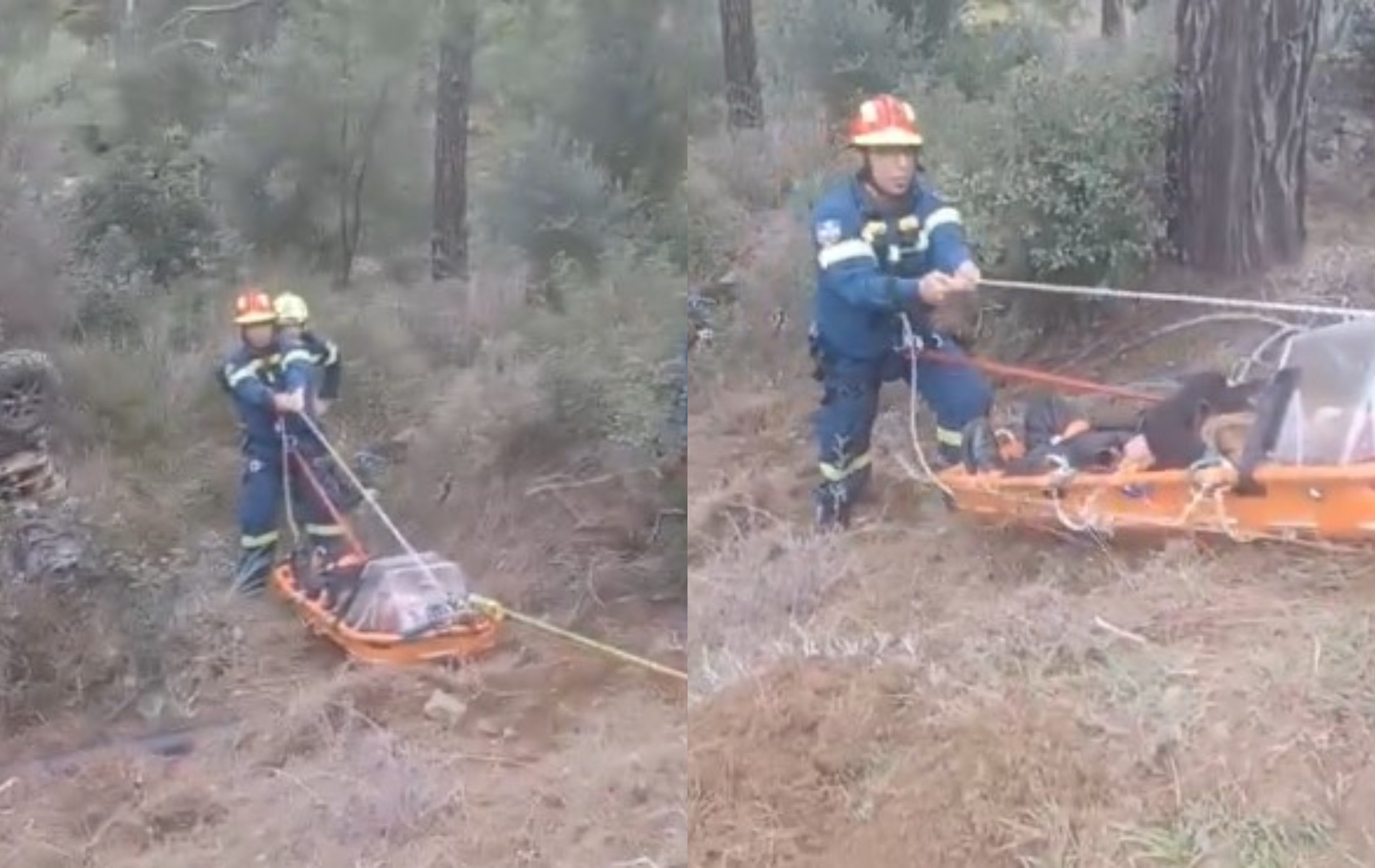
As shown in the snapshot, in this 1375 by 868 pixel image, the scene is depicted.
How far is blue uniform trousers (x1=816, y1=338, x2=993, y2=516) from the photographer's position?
2094 mm

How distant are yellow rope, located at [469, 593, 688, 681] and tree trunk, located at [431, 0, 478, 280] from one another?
0.38 m

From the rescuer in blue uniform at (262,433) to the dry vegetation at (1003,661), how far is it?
0.44 metres

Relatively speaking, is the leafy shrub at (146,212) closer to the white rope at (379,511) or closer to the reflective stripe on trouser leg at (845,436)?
the white rope at (379,511)

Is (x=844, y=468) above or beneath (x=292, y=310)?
beneath

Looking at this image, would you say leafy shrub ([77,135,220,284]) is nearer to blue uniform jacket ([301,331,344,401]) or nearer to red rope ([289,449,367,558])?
blue uniform jacket ([301,331,344,401])

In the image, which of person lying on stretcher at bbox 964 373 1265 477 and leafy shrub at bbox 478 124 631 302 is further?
leafy shrub at bbox 478 124 631 302

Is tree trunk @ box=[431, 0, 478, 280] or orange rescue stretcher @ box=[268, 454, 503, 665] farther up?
tree trunk @ box=[431, 0, 478, 280]

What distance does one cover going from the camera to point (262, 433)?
6.85 feet

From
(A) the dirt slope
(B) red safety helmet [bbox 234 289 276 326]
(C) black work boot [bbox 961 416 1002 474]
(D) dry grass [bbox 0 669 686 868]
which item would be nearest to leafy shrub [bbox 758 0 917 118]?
(C) black work boot [bbox 961 416 1002 474]

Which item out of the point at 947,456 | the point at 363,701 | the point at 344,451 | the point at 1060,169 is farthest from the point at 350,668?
the point at 1060,169

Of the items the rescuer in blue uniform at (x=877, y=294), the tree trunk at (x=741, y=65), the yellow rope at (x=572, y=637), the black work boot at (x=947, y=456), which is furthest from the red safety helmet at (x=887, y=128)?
the yellow rope at (x=572, y=637)

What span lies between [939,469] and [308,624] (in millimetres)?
724

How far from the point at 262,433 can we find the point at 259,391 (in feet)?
0.16

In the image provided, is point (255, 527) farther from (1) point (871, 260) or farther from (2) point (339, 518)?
(1) point (871, 260)
